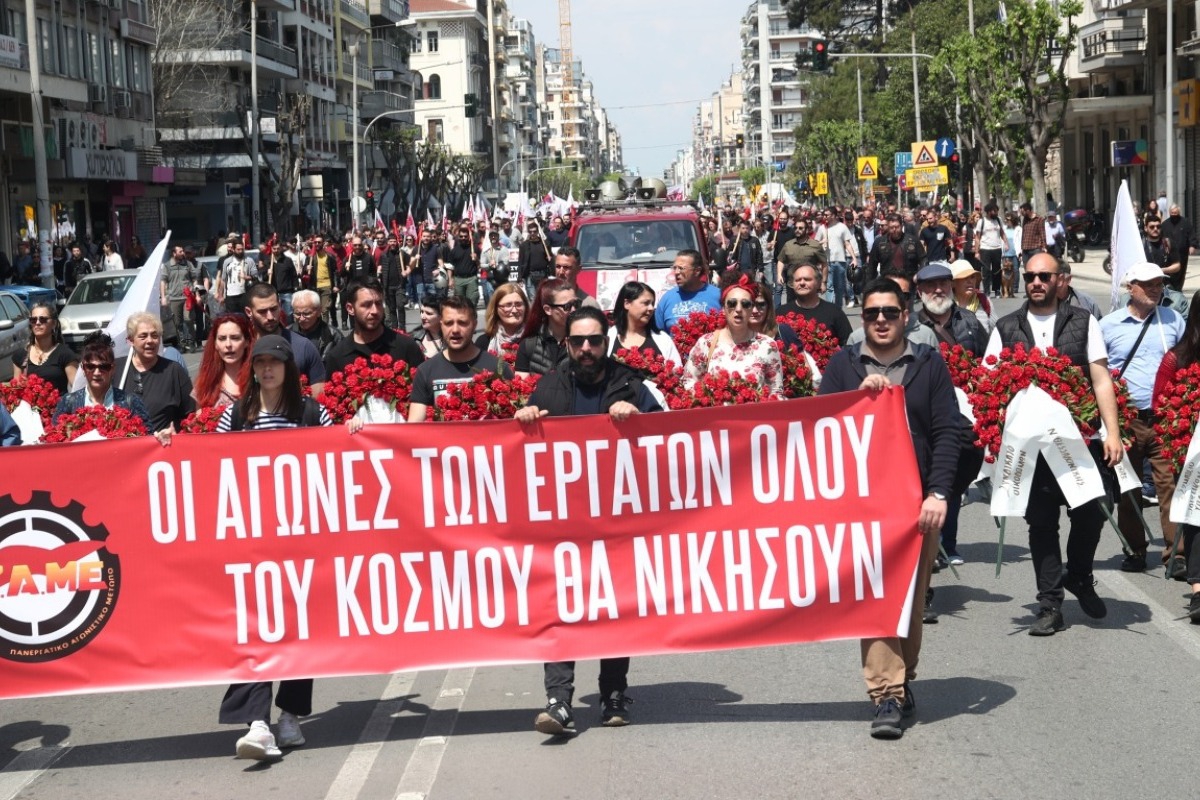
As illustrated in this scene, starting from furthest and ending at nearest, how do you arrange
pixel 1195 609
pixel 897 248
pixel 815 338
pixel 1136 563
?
pixel 897 248
pixel 815 338
pixel 1136 563
pixel 1195 609

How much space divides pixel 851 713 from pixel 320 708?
2272mm

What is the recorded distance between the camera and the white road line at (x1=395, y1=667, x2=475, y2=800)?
6.43 meters

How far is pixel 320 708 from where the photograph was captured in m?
7.84

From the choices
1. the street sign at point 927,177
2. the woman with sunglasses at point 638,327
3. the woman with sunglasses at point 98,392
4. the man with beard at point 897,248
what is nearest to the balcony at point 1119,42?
the street sign at point 927,177

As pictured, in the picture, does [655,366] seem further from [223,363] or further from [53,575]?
[53,575]

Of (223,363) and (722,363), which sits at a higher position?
(223,363)

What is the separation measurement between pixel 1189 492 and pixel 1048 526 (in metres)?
0.75

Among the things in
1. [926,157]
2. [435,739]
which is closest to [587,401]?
[435,739]

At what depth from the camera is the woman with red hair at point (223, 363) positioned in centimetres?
858

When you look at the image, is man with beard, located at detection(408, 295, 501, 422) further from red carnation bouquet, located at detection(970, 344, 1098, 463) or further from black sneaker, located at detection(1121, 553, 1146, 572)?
black sneaker, located at detection(1121, 553, 1146, 572)

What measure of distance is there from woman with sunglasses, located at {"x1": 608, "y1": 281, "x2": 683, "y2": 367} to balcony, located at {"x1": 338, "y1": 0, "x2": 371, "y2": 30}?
282 feet

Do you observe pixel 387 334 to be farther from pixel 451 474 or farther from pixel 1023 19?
pixel 1023 19

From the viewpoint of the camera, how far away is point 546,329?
10.2 meters

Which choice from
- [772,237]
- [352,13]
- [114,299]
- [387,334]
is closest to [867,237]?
[772,237]
